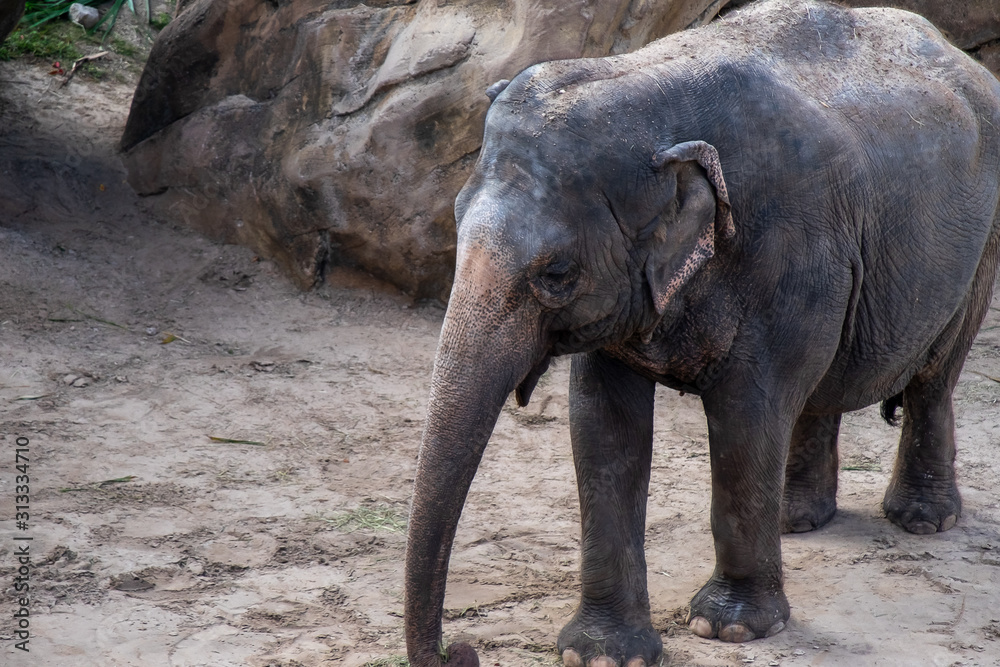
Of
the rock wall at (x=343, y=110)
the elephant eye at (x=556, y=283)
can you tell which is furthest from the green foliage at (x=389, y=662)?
the rock wall at (x=343, y=110)

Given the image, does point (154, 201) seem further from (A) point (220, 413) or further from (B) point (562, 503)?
(B) point (562, 503)

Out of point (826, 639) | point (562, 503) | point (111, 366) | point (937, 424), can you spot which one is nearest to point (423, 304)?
point (111, 366)

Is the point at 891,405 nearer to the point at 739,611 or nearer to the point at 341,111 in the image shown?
the point at 739,611

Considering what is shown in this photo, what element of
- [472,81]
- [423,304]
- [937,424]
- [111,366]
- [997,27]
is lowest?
[111,366]

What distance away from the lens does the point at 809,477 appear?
4.61m

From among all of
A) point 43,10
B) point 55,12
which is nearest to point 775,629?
point 55,12

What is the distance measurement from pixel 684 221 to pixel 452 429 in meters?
0.83

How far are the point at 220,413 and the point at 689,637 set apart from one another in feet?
8.87

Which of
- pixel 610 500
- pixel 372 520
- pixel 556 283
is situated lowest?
pixel 372 520

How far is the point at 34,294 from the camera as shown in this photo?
20.7 feet

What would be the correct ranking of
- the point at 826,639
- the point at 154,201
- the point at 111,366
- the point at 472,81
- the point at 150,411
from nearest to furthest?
the point at 826,639
the point at 150,411
the point at 111,366
the point at 472,81
the point at 154,201

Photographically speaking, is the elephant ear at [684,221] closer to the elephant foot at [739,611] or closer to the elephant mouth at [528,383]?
the elephant mouth at [528,383]

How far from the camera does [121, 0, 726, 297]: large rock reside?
6199mm

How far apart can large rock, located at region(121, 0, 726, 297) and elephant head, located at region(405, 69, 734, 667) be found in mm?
3116
